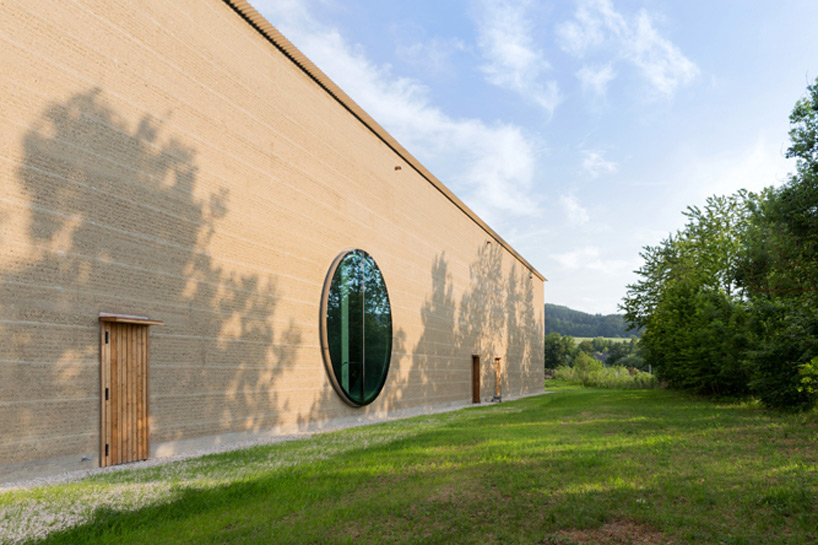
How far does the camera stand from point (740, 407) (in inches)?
699

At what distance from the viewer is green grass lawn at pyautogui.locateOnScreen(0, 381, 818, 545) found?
4.83m

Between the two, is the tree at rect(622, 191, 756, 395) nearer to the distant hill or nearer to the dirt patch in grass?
the dirt patch in grass

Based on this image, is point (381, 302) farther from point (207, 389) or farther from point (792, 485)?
point (792, 485)

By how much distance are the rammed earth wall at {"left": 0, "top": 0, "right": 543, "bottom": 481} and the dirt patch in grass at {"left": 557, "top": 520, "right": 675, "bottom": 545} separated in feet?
23.8

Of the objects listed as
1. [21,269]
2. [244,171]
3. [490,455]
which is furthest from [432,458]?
[244,171]

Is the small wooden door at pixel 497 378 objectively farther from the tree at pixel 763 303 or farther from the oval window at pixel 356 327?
the oval window at pixel 356 327

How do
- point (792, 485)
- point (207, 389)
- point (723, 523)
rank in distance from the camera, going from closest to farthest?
point (723, 523) → point (792, 485) → point (207, 389)

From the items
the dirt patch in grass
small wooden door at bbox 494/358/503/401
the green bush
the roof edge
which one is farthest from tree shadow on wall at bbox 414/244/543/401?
the dirt patch in grass

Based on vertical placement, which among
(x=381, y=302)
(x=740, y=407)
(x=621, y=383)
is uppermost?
(x=381, y=302)

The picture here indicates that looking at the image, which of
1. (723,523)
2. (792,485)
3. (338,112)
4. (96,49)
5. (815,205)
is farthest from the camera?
(338,112)

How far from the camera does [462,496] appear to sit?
609cm

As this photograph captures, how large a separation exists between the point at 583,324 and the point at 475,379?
469 ft

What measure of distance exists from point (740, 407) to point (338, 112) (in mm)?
15498

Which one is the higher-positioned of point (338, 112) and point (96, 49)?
point (338, 112)
